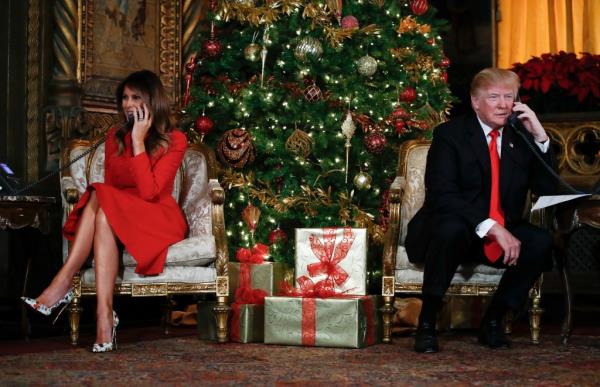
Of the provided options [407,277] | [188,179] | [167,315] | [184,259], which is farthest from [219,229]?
[407,277]

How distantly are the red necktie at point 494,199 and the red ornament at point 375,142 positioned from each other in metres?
1.03

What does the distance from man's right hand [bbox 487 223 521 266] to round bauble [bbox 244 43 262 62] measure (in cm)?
202

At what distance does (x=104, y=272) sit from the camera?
14.5ft

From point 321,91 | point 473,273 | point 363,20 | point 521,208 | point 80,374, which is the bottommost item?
point 80,374

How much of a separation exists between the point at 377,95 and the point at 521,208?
1.40 metres

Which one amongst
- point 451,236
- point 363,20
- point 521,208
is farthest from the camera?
point 363,20

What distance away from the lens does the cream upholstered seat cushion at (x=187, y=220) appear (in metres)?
4.60

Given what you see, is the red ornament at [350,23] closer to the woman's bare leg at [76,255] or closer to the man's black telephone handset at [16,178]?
the man's black telephone handset at [16,178]

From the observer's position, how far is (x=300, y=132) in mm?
5512

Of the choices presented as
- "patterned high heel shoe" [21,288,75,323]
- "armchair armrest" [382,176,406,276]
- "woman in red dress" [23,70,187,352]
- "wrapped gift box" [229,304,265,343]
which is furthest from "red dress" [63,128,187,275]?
"armchair armrest" [382,176,406,276]

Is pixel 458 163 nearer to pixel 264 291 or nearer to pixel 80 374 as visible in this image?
pixel 264 291

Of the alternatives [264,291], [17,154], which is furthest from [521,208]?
[17,154]

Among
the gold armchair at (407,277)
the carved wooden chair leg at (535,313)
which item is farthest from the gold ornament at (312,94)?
the carved wooden chair leg at (535,313)

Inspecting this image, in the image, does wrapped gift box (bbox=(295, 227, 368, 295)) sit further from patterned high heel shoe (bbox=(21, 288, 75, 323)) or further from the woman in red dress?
patterned high heel shoe (bbox=(21, 288, 75, 323))
